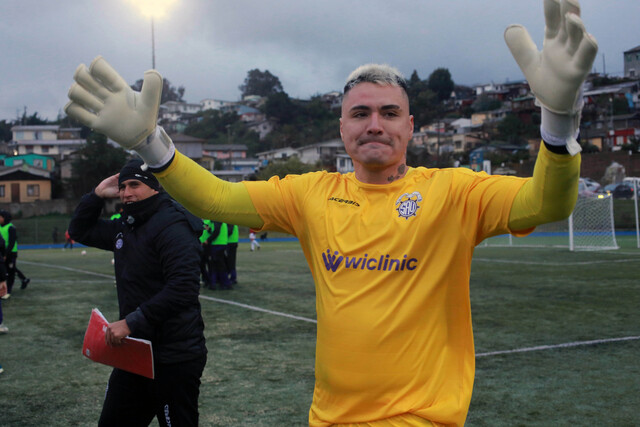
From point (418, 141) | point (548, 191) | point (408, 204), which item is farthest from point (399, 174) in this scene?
point (418, 141)

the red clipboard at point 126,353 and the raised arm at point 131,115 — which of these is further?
the red clipboard at point 126,353

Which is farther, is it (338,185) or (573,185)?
(338,185)

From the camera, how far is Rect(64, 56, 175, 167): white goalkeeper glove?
102 inches

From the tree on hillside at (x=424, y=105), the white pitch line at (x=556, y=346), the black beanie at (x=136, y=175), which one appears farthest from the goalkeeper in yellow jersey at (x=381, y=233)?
the tree on hillside at (x=424, y=105)

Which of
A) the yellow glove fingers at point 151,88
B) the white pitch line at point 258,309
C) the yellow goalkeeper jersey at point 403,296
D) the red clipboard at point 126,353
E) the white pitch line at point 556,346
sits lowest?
the white pitch line at point 258,309

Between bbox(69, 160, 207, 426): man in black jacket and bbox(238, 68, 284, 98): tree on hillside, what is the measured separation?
609 feet

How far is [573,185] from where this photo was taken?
2.36m

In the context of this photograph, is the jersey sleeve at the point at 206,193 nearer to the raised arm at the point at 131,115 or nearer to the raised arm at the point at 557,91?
the raised arm at the point at 131,115

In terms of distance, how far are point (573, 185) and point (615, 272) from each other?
53.9ft

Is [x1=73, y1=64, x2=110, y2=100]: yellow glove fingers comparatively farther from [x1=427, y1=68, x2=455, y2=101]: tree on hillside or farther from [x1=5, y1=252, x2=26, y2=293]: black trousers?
[x1=427, y1=68, x2=455, y2=101]: tree on hillside

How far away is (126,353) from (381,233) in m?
2.27

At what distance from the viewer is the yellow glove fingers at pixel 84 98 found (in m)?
2.57

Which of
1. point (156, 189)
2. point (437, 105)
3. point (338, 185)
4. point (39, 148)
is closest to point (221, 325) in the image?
point (156, 189)

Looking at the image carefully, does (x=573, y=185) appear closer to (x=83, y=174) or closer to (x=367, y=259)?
(x=367, y=259)
